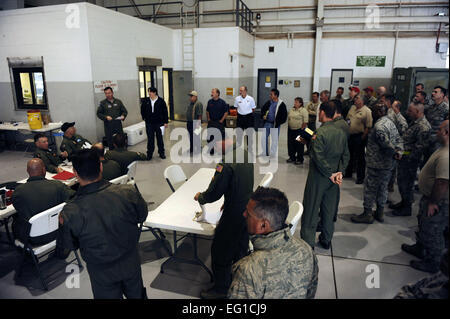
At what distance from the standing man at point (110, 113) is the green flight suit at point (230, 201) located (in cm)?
535

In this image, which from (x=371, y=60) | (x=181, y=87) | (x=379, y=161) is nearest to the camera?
(x=379, y=161)

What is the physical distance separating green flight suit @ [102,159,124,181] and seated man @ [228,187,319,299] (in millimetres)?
3072

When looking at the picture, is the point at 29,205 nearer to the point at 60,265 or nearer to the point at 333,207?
the point at 60,265

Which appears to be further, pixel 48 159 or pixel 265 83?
pixel 265 83

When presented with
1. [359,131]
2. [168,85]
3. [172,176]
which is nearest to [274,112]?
[359,131]

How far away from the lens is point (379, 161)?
4.58 meters

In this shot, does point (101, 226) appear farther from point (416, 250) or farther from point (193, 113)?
point (193, 113)

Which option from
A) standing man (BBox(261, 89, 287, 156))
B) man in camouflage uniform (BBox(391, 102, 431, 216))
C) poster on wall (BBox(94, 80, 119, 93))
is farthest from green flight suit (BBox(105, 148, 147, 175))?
poster on wall (BBox(94, 80, 119, 93))

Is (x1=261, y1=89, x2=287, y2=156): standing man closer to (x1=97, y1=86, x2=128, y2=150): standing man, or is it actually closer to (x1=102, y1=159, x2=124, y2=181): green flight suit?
(x1=97, y1=86, x2=128, y2=150): standing man

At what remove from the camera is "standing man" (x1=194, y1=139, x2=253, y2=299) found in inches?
116

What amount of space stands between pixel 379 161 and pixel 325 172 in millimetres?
1354

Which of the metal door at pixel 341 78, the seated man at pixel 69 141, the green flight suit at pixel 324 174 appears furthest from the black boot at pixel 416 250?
the metal door at pixel 341 78

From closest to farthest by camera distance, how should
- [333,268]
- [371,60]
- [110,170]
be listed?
[333,268], [110,170], [371,60]
